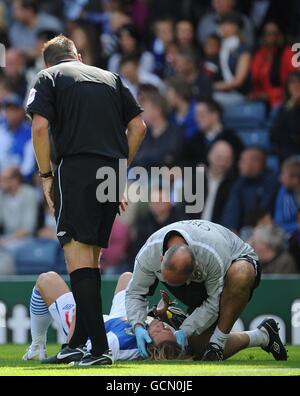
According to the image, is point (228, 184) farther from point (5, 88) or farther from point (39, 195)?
point (5, 88)

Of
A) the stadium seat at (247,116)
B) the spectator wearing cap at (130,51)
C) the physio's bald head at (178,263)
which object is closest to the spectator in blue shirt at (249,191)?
the stadium seat at (247,116)

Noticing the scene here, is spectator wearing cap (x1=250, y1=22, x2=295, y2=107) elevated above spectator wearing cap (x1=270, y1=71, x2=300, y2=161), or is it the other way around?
spectator wearing cap (x1=250, y1=22, x2=295, y2=107)

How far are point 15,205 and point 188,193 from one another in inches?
109

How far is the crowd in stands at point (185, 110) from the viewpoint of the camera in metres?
14.0

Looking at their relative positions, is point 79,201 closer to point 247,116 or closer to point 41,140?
point 41,140

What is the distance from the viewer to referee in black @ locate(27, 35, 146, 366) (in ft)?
25.7

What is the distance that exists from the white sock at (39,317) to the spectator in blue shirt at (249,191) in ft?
17.0

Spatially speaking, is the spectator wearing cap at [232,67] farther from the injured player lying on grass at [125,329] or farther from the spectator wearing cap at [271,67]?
the injured player lying on grass at [125,329]

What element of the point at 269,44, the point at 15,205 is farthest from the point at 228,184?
the point at 15,205

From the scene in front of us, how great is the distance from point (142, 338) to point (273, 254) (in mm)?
4995

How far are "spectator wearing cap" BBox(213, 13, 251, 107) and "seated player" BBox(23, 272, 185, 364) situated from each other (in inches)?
268

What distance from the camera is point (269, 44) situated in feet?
49.8

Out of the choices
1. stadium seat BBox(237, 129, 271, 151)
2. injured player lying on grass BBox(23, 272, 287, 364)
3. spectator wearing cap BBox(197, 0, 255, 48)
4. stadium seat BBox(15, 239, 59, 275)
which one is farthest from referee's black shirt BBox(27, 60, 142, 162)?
spectator wearing cap BBox(197, 0, 255, 48)

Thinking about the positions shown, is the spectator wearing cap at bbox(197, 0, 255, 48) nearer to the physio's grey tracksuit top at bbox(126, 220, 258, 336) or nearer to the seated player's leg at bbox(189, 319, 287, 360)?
the seated player's leg at bbox(189, 319, 287, 360)
